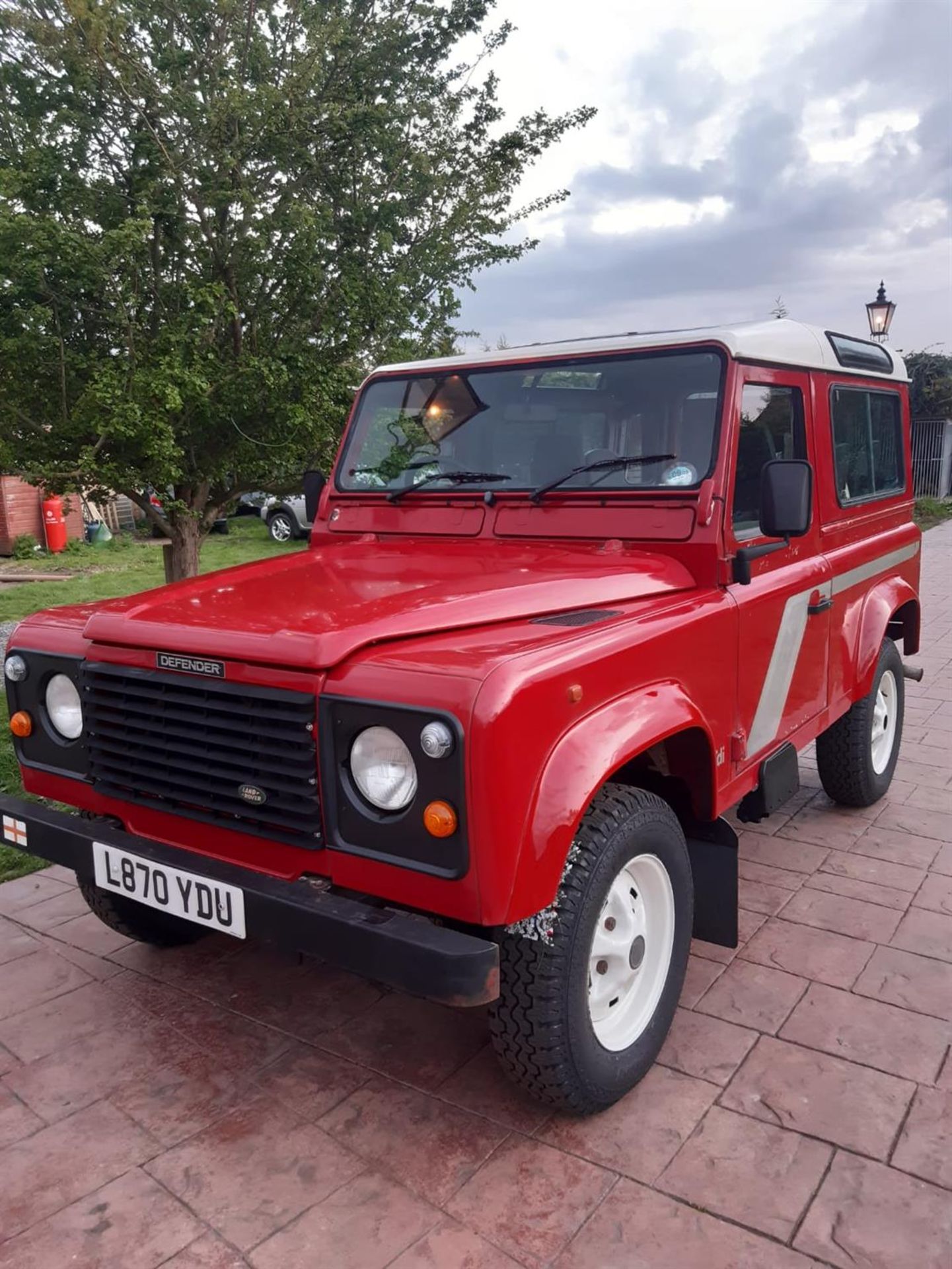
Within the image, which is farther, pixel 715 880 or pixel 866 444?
pixel 866 444

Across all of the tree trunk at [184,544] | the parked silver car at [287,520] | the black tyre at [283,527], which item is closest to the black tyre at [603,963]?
the tree trunk at [184,544]

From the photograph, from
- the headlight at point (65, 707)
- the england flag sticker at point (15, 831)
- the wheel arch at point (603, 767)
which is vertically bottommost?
the england flag sticker at point (15, 831)

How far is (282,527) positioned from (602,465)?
1693 cm

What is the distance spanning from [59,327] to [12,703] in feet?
8.46

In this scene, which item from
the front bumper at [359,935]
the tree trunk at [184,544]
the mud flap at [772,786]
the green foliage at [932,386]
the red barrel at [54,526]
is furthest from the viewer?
the green foliage at [932,386]

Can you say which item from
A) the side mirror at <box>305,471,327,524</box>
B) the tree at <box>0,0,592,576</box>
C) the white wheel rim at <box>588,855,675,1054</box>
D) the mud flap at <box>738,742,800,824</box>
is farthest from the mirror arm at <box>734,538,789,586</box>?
the tree at <box>0,0,592,576</box>

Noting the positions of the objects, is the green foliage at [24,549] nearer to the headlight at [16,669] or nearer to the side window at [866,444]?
the headlight at [16,669]

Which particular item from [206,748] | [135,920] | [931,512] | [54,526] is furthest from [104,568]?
[931,512]

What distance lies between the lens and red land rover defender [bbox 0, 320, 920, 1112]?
220cm

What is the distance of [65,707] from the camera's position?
115 inches

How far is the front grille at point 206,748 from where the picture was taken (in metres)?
2.34

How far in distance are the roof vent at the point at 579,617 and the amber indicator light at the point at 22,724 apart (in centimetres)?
158

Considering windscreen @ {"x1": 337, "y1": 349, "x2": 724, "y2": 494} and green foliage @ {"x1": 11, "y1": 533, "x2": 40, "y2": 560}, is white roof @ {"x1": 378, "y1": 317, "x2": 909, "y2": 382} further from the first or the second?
green foliage @ {"x1": 11, "y1": 533, "x2": 40, "y2": 560}

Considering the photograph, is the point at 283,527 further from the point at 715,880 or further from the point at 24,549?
the point at 715,880
